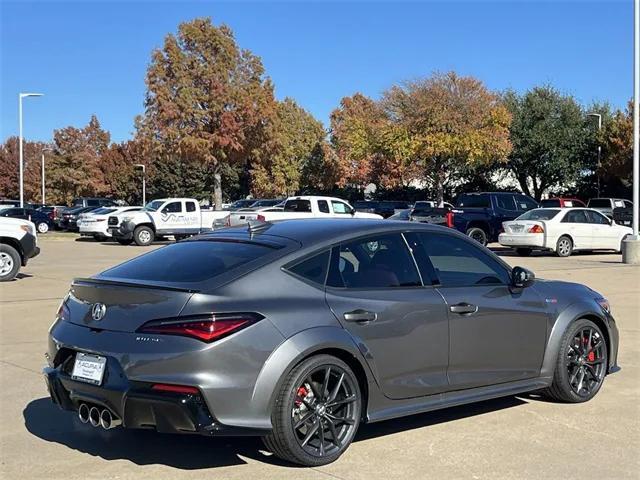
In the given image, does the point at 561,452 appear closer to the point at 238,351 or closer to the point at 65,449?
the point at 238,351

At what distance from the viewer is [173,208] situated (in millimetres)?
29688

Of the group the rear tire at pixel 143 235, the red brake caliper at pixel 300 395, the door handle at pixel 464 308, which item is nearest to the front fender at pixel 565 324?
the door handle at pixel 464 308

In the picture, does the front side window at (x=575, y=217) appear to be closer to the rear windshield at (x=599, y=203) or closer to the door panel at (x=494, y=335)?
the rear windshield at (x=599, y=203)

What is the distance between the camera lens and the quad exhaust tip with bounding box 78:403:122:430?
4227 millimetres

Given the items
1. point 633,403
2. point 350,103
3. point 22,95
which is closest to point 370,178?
point 350,103

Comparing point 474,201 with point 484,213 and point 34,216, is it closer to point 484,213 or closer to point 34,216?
point 484,213

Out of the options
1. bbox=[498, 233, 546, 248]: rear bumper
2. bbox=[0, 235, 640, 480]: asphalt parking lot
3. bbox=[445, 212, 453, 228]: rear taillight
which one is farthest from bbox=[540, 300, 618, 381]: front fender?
bbox=[445, 212, 453, 228]: rear taillight

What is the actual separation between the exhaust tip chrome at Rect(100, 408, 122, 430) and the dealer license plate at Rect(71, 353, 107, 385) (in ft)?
0.59

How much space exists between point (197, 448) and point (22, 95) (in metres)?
37.9

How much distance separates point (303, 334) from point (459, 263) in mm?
1832

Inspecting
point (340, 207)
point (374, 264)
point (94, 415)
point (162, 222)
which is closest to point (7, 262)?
point (94, 415)

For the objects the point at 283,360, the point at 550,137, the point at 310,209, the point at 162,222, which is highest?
the point at 550,137

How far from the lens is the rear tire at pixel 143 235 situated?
2862 centimetres

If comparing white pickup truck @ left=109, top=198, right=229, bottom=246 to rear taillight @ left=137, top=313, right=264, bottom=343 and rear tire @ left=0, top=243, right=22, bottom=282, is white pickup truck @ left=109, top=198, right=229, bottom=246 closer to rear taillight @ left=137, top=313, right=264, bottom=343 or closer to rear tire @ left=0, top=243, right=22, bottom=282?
rear tire @ left=0, top=243, right=22, bottom=282
